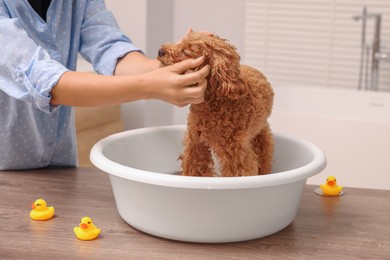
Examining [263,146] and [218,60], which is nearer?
[218,60]

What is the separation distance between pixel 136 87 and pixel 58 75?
15 cm

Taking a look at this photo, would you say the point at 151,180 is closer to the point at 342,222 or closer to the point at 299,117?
the point at 342,222

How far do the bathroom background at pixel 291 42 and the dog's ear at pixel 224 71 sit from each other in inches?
70.2

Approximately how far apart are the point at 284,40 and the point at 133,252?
2286 millimetres

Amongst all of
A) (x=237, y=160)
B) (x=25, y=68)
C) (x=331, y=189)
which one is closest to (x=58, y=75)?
(x=25, y=68)

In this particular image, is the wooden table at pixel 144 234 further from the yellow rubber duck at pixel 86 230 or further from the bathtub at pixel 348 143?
the bathtub at pixel 348 143

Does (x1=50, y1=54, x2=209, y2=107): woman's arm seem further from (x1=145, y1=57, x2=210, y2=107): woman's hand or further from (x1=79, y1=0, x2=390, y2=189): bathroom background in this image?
(x1=79, y1=0, x2=390, y2=189): bathroom background

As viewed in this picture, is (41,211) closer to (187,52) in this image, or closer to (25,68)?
(25,68)

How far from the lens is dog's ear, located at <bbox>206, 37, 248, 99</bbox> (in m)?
1.06

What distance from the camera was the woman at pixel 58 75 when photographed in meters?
1.11

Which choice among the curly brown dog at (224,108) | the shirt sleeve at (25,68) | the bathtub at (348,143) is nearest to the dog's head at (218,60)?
the curly brown dog at (224,108)

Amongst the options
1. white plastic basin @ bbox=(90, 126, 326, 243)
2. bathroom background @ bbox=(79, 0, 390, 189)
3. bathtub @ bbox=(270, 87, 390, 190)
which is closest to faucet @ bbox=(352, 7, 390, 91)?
bathroom background @ bbox=(79, 0, 390, 189)

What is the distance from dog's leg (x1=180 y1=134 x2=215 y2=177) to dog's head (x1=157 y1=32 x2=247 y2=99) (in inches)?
5.7

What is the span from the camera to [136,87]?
109 cm
